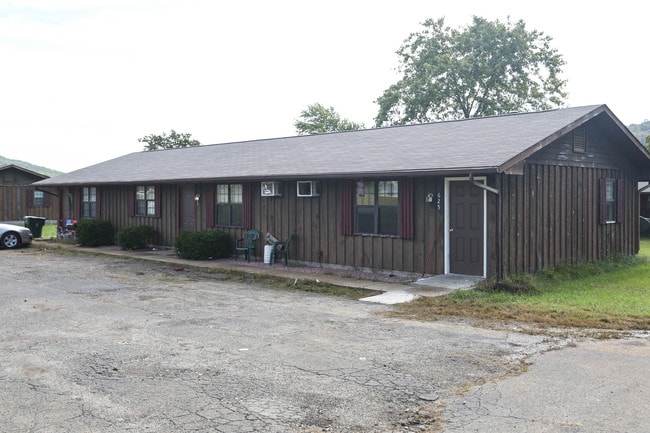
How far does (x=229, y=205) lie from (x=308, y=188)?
353 cm

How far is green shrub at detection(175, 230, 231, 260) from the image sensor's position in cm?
1658

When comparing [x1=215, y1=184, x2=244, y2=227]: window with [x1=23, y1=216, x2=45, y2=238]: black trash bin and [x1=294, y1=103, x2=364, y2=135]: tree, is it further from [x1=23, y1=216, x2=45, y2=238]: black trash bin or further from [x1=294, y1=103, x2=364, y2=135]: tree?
[x1=294, y1=103, x2=364, y2=135]: tree

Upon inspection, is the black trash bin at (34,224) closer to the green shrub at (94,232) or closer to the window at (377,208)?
the green shrub at (94,232)

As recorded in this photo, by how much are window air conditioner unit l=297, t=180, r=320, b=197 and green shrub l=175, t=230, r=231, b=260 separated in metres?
3.27

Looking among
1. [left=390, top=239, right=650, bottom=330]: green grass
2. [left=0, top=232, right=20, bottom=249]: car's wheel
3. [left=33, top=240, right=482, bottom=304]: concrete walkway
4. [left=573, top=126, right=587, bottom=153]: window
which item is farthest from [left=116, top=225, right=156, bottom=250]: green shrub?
[left=573, top=126, right=587, bottom=153]: window

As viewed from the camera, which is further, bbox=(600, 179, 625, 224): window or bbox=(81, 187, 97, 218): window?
bbox=(81, 187, 97, 218): window

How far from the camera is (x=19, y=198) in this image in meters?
34.9

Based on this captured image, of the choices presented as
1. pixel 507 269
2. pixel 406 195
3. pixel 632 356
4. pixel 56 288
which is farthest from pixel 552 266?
pixel 56 288

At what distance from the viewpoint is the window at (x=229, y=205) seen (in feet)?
56.2

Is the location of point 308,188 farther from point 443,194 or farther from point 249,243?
point 443,194

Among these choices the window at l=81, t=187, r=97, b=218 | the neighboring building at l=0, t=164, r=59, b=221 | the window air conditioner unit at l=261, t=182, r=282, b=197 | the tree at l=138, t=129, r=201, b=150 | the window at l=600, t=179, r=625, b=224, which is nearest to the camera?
the window air conditioner unit at l=261, t=182, r=282, b=197

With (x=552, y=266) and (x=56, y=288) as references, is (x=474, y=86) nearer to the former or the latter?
(x=552, y=266)

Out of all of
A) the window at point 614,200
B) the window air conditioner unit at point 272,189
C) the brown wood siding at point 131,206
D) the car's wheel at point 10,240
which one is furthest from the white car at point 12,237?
the window at point 614,200

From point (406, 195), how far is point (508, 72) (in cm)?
2825
